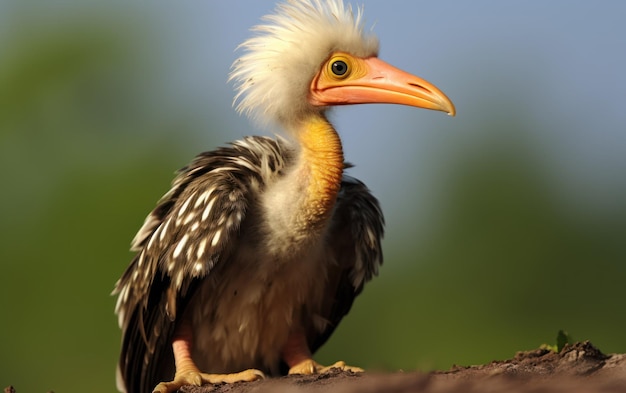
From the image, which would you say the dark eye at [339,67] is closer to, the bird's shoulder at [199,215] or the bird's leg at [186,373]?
the bird's shoulder at [199,215]

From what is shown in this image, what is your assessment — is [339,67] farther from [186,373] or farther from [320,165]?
[186,373]

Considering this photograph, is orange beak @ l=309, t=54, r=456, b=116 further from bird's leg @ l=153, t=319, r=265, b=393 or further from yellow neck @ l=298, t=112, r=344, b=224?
bird's leg @ l=153, t=319, r=265, b=393

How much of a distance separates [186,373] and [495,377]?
3.31 metres

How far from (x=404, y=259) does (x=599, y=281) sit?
14.4ft

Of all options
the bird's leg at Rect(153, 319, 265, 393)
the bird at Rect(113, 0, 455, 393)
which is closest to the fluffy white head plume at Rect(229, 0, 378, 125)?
the bird at Rect(113, 0, 455, 393)

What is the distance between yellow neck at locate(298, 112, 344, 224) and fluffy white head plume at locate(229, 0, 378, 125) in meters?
0.18

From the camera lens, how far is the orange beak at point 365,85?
6.81 meters

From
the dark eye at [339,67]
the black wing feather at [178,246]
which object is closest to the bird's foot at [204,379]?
the black wing feather at [178,246]

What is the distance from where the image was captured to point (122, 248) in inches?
780

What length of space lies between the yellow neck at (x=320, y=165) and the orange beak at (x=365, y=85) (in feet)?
0.69

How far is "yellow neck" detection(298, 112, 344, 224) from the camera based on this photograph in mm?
6504

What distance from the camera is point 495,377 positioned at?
10.8ft

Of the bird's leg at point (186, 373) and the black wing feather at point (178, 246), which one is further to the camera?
the black wing feather at point (178, 246)

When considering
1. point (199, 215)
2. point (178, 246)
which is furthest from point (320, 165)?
Answer: point (178, 246)
